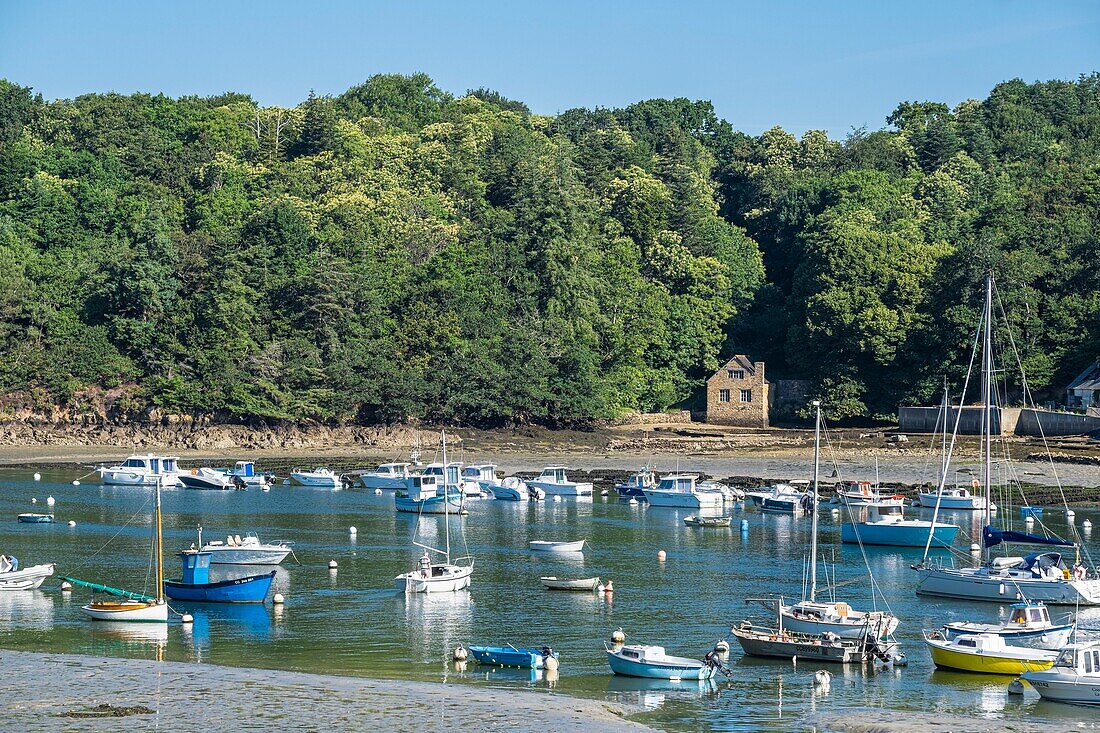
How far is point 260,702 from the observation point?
1284 inches

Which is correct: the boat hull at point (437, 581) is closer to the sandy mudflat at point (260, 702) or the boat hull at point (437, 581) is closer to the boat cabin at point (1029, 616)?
the sandy mudflat at point (260, 702)

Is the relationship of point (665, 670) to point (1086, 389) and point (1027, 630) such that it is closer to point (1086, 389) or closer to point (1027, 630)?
point (1027, 630)

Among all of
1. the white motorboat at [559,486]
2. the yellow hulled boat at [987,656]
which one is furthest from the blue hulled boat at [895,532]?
the yellow hulled boat at [987,656]

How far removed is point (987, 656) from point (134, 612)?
23600mm

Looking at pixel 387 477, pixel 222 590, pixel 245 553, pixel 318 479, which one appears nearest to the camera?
pixel 222 590

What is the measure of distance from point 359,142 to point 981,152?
59738 mm

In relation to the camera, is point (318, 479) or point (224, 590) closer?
point (224, 590)

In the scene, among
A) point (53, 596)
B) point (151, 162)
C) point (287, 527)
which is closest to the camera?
point (53, 596)

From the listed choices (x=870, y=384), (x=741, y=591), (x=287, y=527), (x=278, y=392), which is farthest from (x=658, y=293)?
(x=741, y=591)

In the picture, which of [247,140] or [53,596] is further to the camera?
[247,140]

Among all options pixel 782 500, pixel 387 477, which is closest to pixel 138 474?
pixel 387 477

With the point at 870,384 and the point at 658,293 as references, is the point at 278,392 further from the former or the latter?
the point at 870,384

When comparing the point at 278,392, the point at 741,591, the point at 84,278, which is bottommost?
the point at 741,591

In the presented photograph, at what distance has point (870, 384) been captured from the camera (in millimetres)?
109688
